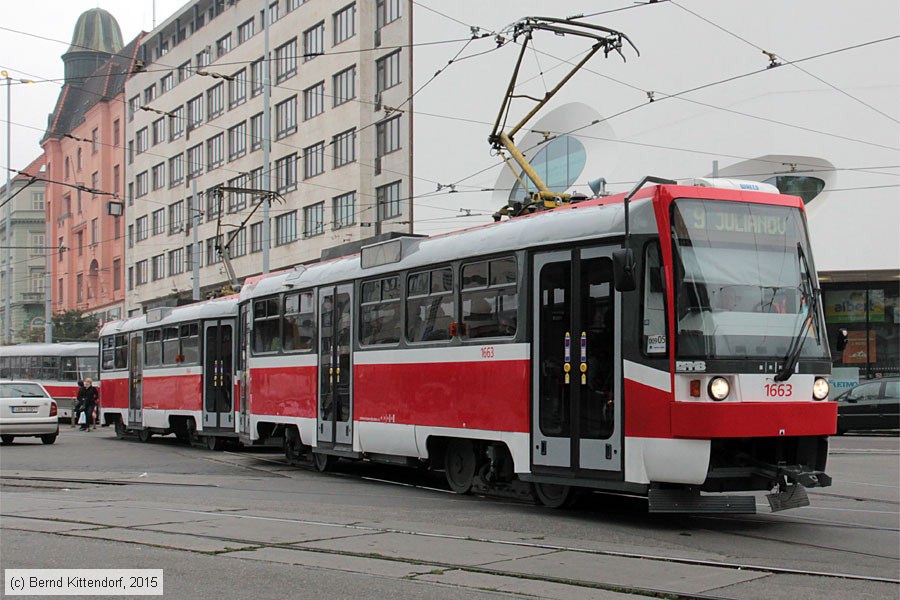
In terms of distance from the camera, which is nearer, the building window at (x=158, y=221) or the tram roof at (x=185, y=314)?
the tram roof at (x=185, y=314)

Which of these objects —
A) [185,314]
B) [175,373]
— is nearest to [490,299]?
[185,314]

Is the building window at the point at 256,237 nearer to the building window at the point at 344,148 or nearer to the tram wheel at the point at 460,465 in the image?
the building window at the point at 344,148

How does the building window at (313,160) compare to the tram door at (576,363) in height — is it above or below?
above

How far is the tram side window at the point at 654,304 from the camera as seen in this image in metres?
10.3

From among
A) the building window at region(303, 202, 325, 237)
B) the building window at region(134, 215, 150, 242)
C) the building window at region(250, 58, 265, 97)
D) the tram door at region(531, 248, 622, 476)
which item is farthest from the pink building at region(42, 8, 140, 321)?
the tram door at region(531, 248, 622, 476)

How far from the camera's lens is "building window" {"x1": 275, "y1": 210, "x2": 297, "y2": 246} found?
53594 mm

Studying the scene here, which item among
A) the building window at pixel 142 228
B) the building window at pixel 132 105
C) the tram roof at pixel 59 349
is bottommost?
the tram roof at pixel 59 349

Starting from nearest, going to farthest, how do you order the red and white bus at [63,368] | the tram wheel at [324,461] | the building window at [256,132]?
the tram wheel at [324,461] → the red and white bus at [63,368] → the building window at [256,132]

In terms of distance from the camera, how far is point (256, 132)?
187 feet

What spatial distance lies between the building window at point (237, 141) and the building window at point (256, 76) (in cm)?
186

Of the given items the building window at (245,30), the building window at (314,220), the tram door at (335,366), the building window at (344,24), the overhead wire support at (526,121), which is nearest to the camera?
the overhead wire support at (526,121)

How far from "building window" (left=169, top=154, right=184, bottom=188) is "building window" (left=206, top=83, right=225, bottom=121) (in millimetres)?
4769

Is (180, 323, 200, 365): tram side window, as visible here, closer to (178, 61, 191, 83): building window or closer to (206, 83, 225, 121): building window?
(206, 83, 225, 121): building window

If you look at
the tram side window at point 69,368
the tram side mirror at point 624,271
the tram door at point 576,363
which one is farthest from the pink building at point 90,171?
the tram side mirror at point 624,271
